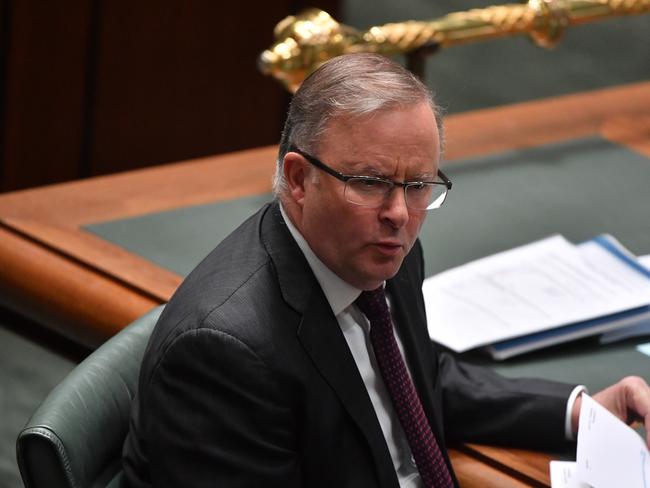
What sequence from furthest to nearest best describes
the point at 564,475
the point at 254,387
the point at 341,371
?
the point at 564,475
the point at 341,371
the point at 254,387

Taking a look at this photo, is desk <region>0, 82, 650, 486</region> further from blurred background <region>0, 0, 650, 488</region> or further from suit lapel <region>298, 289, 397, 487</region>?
blurred background <region>0, 0, 650, 488</region>

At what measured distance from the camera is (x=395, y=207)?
1674 mm

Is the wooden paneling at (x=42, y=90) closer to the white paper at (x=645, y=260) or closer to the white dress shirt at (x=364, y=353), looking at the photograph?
the white paper at (x=645, y=260)

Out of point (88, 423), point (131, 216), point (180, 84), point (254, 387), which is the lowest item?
point (180, 84)

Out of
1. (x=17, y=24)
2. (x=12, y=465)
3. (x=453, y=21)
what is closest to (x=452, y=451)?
(x=12, y=465)

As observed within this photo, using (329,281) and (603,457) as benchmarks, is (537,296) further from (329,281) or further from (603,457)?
(329,281)

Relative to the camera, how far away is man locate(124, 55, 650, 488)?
1.60 m

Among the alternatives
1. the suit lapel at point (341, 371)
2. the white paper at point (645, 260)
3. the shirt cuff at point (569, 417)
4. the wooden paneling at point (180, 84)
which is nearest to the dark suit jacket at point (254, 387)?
the suit lapel at point (341, 371)

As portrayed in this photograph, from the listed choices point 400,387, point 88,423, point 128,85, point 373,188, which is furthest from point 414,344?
point 128,85

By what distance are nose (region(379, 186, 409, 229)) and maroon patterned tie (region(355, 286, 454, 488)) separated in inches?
7.2

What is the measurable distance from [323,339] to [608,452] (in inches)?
18.0

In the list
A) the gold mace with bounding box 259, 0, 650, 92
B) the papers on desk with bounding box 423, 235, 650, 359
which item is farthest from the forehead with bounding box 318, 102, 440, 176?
the gold mace with bounding box 259, 0, 650, 92

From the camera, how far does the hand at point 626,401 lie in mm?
1989

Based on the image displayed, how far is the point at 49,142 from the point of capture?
13.4 ft
